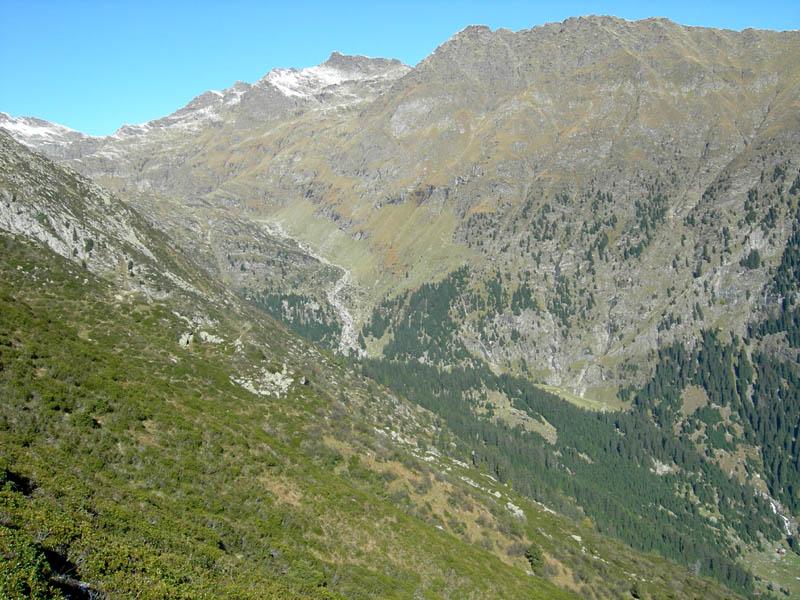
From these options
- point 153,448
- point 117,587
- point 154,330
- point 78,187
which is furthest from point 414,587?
point 78,187

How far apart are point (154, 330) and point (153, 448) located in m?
26.8

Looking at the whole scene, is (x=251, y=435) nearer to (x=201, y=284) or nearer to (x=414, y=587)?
(x=414, y=587)

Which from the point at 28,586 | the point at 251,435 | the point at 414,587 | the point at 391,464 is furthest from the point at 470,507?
the point at 28,586

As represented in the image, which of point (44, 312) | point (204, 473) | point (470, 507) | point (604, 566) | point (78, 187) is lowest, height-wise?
point (604, 566)

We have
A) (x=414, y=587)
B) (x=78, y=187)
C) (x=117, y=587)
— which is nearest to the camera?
(x=117, y=587)

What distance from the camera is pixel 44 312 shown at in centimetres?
4419

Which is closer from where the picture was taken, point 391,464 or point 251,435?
point 251,435

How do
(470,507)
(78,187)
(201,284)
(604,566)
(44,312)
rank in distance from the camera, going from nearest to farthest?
(44,312)
(470,507)
(604,566)
(78,187)
(201,284)

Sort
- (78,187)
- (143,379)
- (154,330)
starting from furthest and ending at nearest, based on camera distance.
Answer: (78,187) < (154,330) < (143,379)

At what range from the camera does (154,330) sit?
54.2 m

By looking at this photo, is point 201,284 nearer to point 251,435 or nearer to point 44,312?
point 44,312

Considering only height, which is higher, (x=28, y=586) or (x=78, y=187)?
(x=78, y=187)

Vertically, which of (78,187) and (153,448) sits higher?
(78,187)

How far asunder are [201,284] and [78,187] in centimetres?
2805
